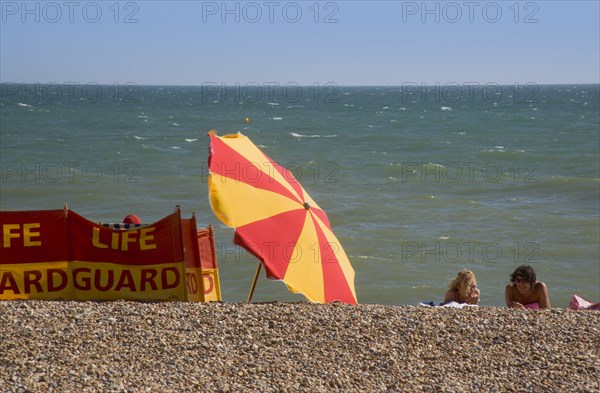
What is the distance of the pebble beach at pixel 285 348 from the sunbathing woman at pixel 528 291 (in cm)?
94

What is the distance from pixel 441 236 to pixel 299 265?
36.9ft

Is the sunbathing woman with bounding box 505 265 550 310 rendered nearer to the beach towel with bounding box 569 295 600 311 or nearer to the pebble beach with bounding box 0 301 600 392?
the beach towel with bounding box 569 295 600 311

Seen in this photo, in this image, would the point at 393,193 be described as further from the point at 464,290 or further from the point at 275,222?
the point at 275,222

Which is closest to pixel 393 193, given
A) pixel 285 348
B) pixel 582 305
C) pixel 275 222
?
pixel 582 305

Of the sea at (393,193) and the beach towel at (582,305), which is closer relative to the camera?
the beach towel at (582,305)

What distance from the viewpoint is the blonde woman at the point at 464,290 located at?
9.34 metres

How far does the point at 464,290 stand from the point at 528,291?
0.69 m

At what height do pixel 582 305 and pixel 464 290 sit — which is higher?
pixel 464 290

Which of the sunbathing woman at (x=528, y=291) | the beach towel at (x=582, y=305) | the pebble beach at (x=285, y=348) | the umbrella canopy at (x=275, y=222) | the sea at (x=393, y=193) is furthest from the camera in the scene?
the sea at (x=393, y=193)

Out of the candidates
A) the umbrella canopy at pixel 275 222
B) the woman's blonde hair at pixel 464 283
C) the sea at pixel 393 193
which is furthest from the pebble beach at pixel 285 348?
the sea at pixel 393 193

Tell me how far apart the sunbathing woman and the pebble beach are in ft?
3.07

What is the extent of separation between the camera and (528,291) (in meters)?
9.38

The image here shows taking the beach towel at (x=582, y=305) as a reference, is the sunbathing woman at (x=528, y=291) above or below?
above

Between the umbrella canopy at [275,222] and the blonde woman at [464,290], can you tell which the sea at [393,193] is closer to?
the umbrella canopy at [275,222]
